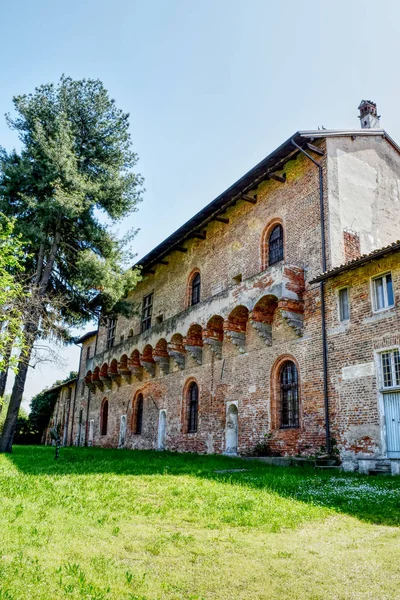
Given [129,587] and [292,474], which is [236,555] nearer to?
[129,587]

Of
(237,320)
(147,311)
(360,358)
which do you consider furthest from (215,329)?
(147,311)

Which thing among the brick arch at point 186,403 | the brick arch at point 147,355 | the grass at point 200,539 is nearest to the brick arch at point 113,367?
the brick arch at point 147,355

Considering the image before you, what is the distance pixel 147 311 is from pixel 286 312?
1306 cm

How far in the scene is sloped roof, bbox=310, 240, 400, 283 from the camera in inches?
456

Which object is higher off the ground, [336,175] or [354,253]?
[336,175]

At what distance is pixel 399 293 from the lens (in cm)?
1196

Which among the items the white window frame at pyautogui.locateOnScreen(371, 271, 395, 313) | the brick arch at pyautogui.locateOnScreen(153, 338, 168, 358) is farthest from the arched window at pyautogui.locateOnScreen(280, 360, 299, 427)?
the brick arch at pyautogui.locateOnScreen(153, 338, 168, 358)

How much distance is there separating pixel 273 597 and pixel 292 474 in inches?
296

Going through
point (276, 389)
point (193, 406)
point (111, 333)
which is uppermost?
point (111, 333)

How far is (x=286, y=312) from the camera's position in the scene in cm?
1451

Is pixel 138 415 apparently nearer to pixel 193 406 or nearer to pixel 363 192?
pixel 193 406

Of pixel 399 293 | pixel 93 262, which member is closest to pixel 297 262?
pixel 399 293

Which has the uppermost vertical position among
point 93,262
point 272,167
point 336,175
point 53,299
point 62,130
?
point 62,130

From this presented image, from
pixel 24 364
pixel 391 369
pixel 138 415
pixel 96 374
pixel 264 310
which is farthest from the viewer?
pixel 96 374
